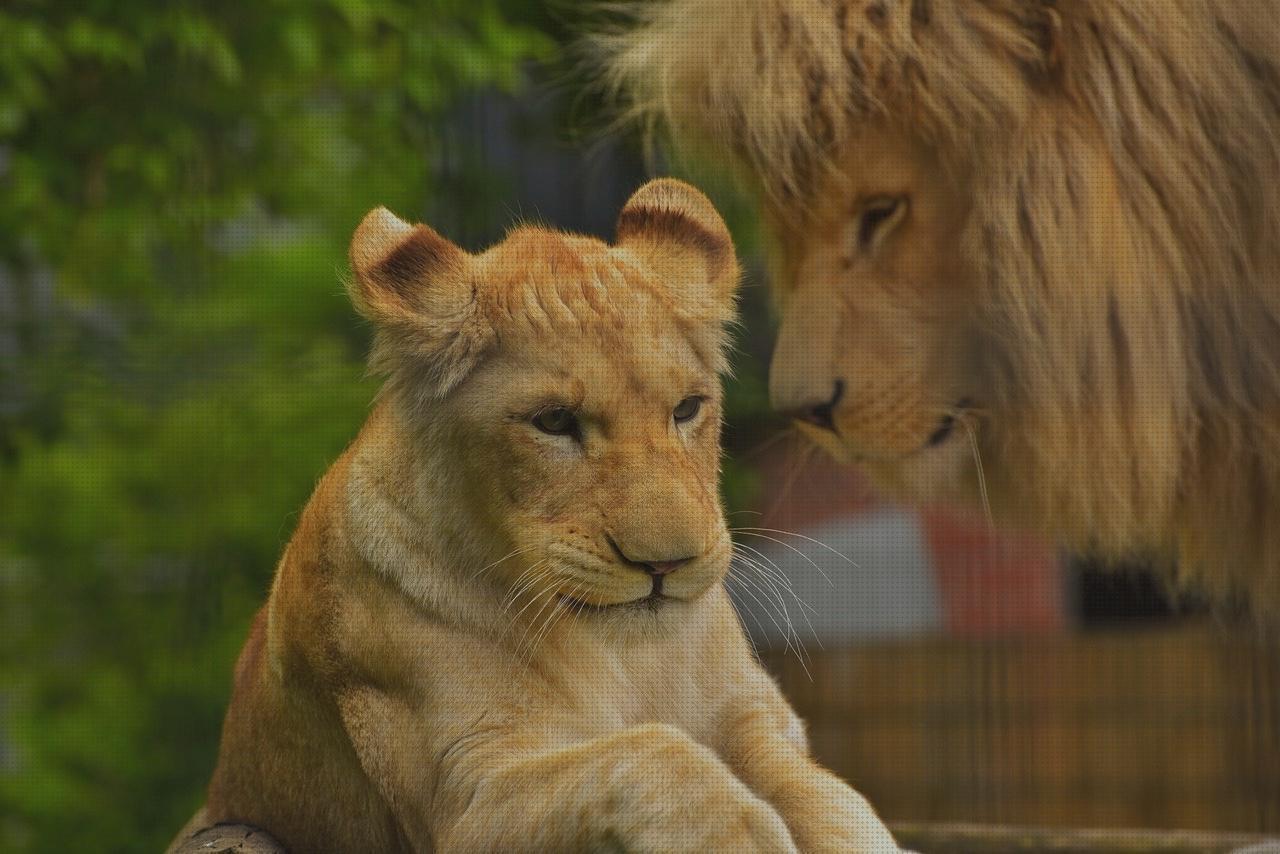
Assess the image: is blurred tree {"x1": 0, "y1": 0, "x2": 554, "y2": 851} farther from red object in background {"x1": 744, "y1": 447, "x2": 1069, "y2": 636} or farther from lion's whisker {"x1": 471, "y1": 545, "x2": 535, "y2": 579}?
red object in background {"x1": 744, "y1": 447, "x2": 1069, "y2": 636}

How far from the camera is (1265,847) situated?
121 cm

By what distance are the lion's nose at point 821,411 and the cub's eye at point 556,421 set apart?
33 centimetres

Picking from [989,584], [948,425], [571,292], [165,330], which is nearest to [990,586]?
[989,584]

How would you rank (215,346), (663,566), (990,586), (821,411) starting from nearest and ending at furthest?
(663,566)
(821,411)
(215,346)
(990,586)

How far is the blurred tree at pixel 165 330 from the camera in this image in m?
1.39

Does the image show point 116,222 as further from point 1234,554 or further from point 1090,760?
point 1090,760

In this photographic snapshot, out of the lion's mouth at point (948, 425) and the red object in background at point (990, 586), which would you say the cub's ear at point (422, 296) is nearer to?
the lion's mouth at point (948, 425)

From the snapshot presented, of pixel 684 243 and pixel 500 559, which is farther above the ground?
pixel 684 243

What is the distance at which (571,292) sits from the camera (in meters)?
0.68

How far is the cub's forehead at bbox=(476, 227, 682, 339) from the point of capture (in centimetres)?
67

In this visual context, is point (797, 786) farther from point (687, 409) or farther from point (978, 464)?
point (978, 464)

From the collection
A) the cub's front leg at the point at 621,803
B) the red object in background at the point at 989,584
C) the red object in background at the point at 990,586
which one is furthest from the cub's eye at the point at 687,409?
the red object in background at the point at 990,586

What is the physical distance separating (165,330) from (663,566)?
3.26 feet

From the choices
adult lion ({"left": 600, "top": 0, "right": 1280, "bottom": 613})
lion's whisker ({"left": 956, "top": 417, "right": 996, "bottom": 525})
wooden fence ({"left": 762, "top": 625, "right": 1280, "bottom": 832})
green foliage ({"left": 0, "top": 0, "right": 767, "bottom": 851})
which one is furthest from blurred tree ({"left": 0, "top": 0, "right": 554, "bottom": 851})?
wooden fence ({"left": 762, "top": 625, "right": 1280, "bottom": 832})
